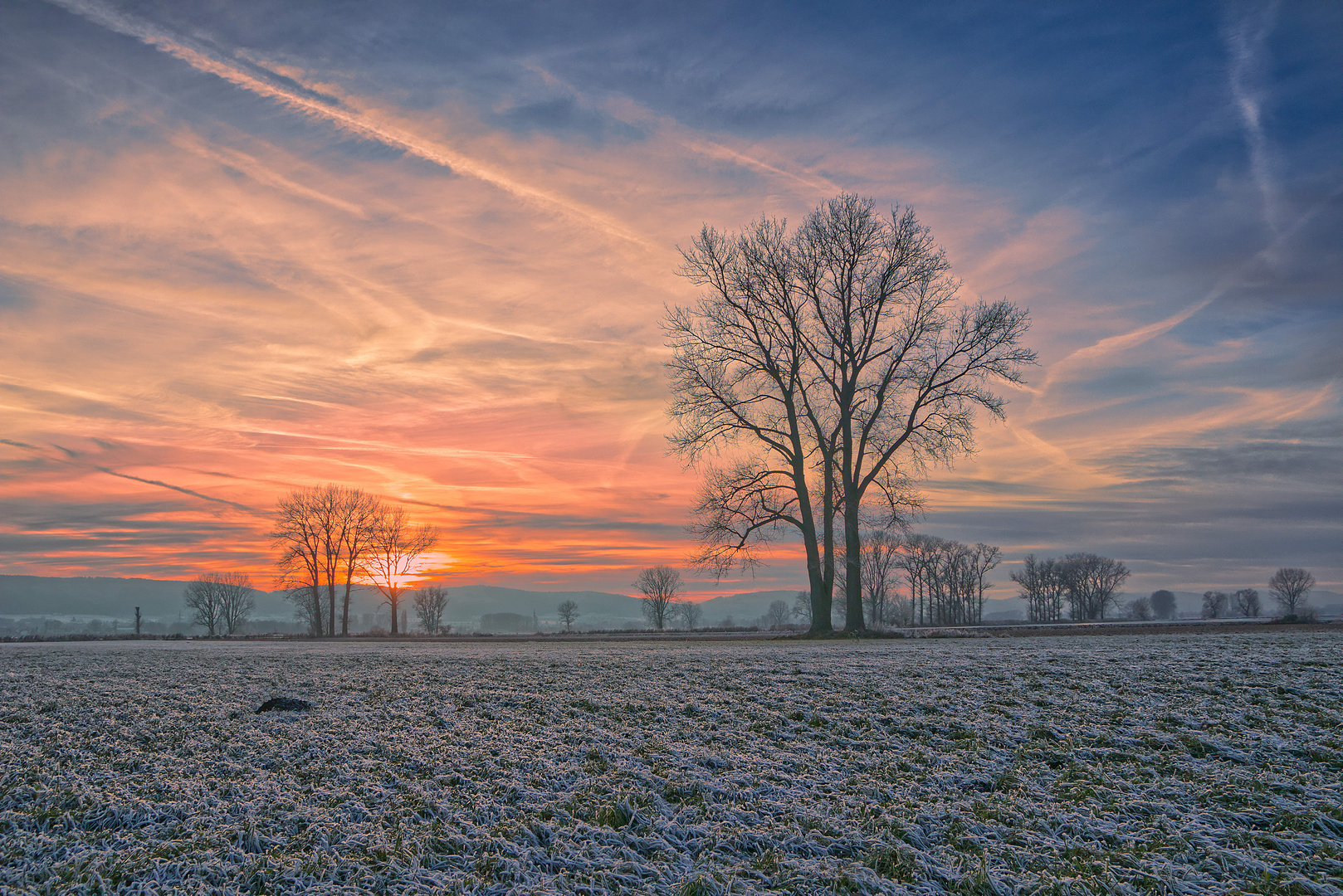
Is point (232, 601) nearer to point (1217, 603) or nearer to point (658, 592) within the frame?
point (658, 592)

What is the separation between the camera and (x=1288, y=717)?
8023 millimetres

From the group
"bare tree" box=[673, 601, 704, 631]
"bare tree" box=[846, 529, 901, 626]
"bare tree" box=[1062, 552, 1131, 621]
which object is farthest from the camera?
"bare tree" box=[673, 601, 704, 631]

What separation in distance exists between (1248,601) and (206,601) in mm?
194236

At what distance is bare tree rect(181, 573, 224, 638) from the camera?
109625mm

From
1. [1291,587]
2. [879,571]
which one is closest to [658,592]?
[879,571]

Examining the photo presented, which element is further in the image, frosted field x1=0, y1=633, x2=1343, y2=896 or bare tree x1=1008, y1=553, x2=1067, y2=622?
bare tree x1=1008, y1=553, x2=1067, y2=622

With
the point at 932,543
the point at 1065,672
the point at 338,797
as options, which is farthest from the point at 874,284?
the point at 932,543

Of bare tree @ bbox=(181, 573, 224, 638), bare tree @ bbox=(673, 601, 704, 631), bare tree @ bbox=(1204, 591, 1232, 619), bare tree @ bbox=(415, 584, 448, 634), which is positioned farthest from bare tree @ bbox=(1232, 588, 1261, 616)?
bare tree @ bbox=(181, 573, 224, 638)

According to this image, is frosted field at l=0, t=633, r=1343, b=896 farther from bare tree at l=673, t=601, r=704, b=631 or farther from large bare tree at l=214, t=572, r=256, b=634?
bare tree at l=673, t=601, r=704, b=631

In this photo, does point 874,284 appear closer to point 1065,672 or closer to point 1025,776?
point 1065,672

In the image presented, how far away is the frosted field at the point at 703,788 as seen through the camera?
4.64 m

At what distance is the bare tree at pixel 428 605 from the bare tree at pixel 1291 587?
155178mm

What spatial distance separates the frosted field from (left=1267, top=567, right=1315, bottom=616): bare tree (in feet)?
503

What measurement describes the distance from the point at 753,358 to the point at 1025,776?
28.0m
